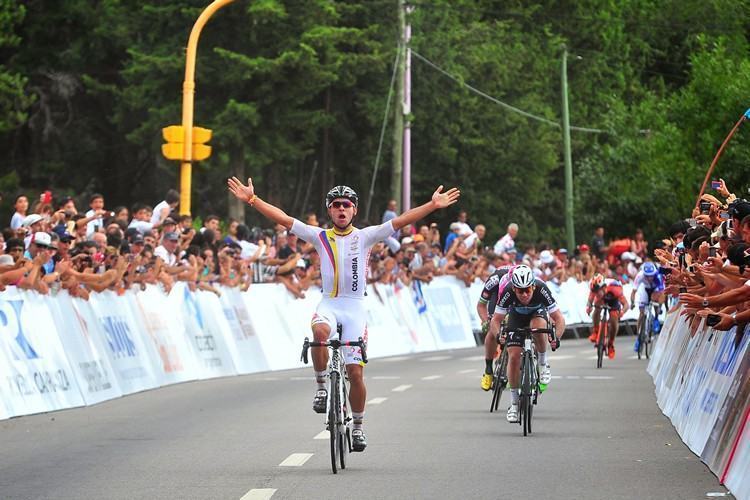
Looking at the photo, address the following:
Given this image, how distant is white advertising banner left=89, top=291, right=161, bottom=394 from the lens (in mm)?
Result: 21562

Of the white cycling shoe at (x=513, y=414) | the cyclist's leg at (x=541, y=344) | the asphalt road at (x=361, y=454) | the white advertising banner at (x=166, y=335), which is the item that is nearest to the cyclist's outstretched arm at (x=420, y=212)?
the asphalt road at (x=361, y=454)

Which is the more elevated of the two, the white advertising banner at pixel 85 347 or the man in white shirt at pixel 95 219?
the man in white shirt at pixel 95 219

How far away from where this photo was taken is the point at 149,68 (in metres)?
45.3

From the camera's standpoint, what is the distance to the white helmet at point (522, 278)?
17859 millimetres

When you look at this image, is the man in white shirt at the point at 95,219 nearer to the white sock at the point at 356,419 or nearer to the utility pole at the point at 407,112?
the white sock at the point at 356,419

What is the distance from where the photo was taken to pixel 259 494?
38.2ft

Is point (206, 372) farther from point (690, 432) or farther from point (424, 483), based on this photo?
point (424, 483)

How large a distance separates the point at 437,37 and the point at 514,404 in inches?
1474

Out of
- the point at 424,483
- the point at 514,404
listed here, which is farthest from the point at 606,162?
the point at 424,483

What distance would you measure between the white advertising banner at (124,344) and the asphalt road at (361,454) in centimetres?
33

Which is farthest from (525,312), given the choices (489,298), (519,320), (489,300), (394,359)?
(394,359)

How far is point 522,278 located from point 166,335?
7.53 meters

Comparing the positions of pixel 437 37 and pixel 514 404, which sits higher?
pixel 437 37

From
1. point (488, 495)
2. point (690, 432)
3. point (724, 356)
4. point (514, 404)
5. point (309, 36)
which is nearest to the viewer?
point (488, 495)
